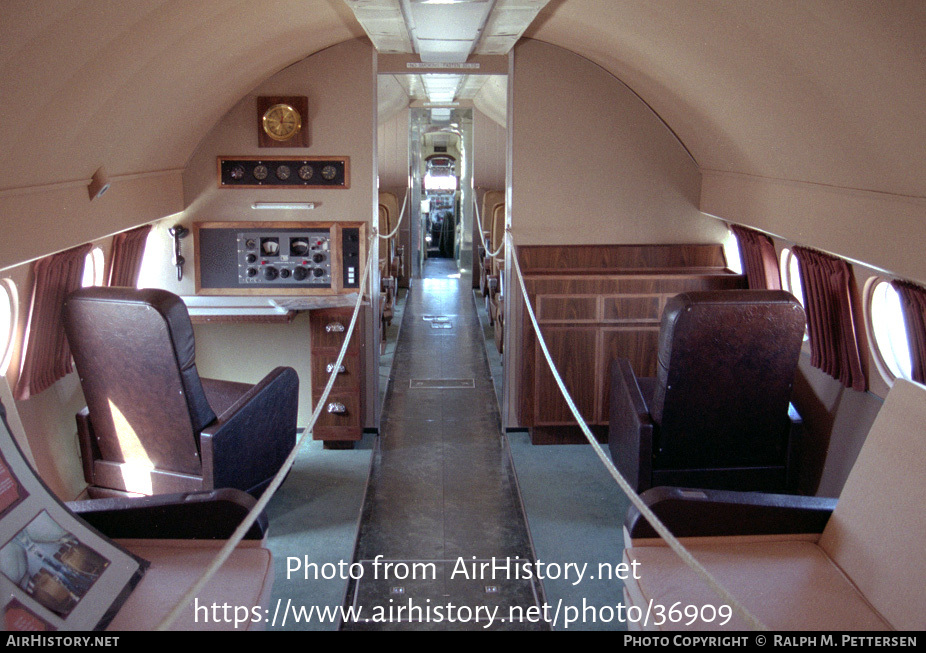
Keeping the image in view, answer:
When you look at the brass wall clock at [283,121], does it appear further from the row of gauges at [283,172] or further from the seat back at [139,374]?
the seat back at [139,374]

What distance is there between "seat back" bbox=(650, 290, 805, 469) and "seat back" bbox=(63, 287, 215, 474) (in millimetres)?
2289

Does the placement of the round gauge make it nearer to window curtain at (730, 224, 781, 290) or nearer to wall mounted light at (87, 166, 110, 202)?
wall mounted light at (87, 166, 110, 202)

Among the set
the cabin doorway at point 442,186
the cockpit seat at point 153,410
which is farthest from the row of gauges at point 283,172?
the cabin doorway at point 442,186

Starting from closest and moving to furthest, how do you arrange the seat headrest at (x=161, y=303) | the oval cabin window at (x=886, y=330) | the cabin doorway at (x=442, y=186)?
the seat headrest at (x=161, y=303)
the oval cabin window at (x=886, y=330)
the cabin doorway at (x=442, y=186)

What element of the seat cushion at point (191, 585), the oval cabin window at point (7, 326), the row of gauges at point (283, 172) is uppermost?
the row of gauges at point (283, 172)

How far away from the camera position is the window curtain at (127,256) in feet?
16.6

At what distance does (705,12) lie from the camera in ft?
10.8

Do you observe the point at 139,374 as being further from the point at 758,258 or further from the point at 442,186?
the point at 442,186

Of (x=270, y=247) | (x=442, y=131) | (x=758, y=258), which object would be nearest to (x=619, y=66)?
(x=758, y=258)

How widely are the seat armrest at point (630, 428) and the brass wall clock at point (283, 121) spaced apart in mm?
2755

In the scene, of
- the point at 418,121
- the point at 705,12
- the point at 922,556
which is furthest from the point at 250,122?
the point at 418,121

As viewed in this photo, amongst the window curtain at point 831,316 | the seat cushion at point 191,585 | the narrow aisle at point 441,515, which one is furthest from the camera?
the window curtain at point 831,316

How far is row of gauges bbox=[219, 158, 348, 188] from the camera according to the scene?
576cm

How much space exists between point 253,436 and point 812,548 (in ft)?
9.11
